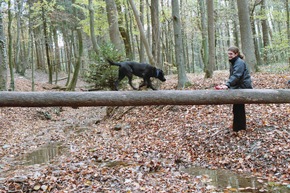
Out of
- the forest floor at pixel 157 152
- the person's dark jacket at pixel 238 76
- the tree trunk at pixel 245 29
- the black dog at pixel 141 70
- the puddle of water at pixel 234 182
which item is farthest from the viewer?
the tree trunk at pixel 245 29

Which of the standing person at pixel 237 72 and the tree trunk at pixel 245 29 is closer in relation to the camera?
the standing person at pixel 237 72

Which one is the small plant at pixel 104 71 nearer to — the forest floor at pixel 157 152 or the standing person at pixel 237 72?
the forest floor at pixel 157 152

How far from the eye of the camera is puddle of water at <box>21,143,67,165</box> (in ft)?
27.8

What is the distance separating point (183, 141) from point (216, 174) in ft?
7.79

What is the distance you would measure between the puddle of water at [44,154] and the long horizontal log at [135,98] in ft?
9.66

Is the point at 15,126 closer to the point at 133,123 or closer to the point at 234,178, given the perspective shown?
the point at 133,123

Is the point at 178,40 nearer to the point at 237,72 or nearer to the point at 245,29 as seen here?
the point at 245,29

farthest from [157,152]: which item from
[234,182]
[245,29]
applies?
[245,29]

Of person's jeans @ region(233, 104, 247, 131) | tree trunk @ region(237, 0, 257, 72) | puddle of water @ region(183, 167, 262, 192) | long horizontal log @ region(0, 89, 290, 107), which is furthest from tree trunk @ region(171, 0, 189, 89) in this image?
puddle of water @ region(183, 167, 262, 192)

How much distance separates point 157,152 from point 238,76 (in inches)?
127

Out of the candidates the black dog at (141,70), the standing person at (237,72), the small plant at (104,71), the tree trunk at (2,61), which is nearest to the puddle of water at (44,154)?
the black dog at (141,70)

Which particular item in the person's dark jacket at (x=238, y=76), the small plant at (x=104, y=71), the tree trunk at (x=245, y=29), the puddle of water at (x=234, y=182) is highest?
the tree trunk at (x=245, y=29)

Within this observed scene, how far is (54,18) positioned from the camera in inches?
902

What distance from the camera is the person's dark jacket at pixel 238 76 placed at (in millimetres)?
6914
